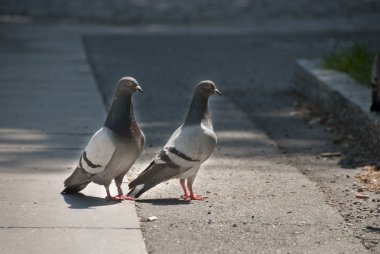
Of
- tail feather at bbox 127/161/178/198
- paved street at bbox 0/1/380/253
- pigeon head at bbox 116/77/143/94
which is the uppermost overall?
pigeon head at bbox 116/77/143/94

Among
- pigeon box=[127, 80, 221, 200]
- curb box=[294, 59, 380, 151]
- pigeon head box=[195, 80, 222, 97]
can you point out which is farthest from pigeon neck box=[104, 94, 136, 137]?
curb box=[294, 59, 380, 151]

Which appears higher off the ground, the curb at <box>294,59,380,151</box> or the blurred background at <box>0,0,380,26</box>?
the curb at <box>294,59,380,151</box>

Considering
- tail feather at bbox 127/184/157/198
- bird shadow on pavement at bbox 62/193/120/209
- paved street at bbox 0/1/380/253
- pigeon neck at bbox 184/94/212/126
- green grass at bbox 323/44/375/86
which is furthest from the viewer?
green grass at bbox 323/44/375/86

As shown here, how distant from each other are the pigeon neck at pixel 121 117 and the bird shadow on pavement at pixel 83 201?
1.76 feet

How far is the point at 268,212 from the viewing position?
718 centimetres

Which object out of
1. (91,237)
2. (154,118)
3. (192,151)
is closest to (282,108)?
(154,118)

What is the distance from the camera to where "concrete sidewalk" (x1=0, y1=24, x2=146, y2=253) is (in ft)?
20.7

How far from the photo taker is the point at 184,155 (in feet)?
23.7

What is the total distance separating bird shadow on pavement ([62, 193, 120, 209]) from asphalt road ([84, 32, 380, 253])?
306mm

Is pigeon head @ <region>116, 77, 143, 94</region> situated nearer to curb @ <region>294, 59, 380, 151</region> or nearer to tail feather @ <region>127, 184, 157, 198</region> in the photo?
tail feather @ <region>127, 184, 157, 198</region>

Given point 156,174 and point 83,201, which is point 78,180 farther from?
point 156,174

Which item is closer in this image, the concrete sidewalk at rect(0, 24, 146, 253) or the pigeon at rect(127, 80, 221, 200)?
the concrete sidewalk at rect(0, 24, 146, 253)

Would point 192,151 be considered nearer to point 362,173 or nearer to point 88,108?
point 362,173

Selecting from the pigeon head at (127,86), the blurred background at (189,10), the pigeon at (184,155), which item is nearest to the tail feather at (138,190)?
the pigeon at (184,155)
